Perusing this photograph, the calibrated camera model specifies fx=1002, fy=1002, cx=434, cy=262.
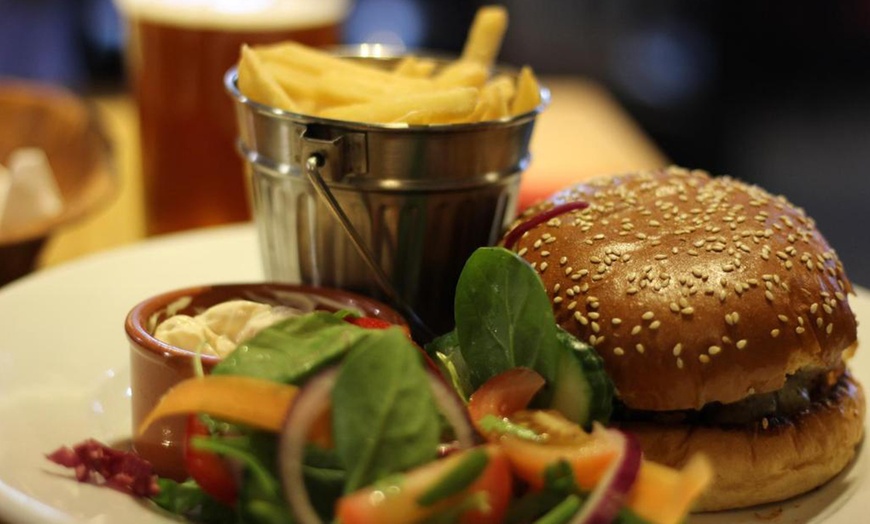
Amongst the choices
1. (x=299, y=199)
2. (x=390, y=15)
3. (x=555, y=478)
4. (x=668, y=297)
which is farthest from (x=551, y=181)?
(x=390, y=15)

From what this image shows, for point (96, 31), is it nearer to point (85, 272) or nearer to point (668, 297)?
point (85, 272)

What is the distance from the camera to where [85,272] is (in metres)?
2.88

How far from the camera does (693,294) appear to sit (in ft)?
6.46

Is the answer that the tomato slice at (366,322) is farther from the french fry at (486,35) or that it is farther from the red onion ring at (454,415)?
the french fry at (486,35)

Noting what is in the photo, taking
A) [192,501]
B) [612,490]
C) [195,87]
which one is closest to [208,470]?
[192,501]

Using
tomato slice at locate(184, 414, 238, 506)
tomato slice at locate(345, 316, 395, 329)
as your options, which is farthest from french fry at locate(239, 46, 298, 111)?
tomato slice at locate(184, 414, 238, 506)

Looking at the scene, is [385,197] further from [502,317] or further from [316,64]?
[502,317]

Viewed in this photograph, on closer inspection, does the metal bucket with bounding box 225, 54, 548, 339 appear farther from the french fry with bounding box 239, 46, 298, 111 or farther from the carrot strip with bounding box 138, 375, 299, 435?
the carrot strip with bounding box 138, 375, 299, 435

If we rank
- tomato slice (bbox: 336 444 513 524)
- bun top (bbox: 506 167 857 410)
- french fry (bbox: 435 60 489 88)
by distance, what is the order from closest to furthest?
1. tomato slice (bbox: 336 444 513 524)
2. bun top (bbox: 506 167 857 410)
3. french fry (bbox: 435 60 489 88)

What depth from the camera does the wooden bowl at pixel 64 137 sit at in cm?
349

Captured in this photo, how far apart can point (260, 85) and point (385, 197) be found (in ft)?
1.27

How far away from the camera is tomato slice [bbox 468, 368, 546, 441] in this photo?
182 centimetres

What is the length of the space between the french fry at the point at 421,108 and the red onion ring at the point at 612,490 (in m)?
0.89

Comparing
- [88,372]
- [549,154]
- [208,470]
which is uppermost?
[208,470]
